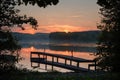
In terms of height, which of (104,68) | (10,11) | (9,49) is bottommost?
(104,68)

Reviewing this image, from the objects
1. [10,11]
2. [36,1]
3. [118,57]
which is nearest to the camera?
[36,1]

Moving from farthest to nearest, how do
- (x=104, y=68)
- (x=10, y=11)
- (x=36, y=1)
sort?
(x=104, y=68) < (x=10, y=11) < (x=36, y=1)

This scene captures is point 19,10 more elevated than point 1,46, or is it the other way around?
point 19,10

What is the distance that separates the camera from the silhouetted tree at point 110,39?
18392 millimetres

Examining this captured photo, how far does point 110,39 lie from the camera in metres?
19.5

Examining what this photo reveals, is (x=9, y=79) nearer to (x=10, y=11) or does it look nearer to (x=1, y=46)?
(x=1, y=46)

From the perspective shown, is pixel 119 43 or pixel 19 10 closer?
pixel 19 10

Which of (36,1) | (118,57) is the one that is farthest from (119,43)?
(36,1)

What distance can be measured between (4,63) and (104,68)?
634 centimetres

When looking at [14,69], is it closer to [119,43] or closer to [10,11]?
[10,11]

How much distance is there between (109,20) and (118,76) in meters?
4.66

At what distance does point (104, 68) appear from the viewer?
65.1 feet

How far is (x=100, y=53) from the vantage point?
67.4ft

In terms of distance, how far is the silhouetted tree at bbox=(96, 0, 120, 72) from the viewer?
18392 mm
